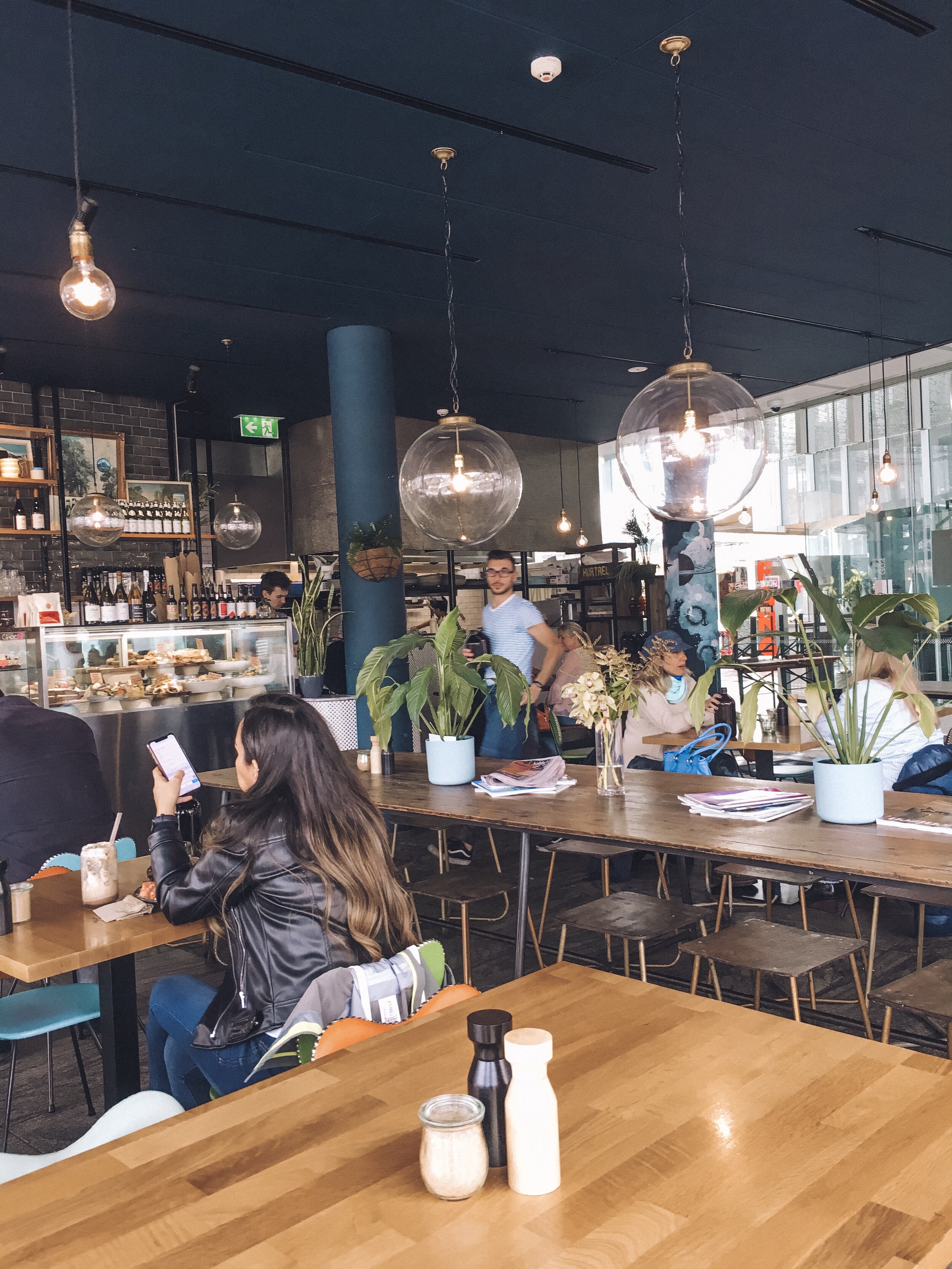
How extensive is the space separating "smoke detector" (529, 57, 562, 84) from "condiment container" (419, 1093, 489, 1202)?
12.2ft

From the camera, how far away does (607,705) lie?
3.45 meters

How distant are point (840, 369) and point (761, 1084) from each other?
8.52 metres

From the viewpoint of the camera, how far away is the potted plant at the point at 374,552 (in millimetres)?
6457

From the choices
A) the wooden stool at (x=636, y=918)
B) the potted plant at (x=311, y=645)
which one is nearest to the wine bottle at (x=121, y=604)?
the potted plant at (x=311, y=645)

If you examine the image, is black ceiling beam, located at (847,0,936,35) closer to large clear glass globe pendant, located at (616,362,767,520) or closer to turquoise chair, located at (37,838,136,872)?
large clear glass globe pendant, located at (616,362,767,520)

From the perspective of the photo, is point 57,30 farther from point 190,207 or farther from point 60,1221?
point 60,1221

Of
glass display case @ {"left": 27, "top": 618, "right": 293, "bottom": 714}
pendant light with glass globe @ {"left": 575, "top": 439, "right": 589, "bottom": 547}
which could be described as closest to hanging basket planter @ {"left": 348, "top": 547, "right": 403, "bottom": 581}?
glass display case @ {"left": 27, "top": 618, "right": 293, "bottom": 714}

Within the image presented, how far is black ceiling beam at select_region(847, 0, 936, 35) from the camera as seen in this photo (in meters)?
3.46

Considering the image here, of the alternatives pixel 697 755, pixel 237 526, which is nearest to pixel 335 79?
pixel 697 755

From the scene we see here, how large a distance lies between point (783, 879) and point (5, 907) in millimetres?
2237

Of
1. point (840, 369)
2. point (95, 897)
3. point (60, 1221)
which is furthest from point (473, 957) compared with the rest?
point (840, 369)

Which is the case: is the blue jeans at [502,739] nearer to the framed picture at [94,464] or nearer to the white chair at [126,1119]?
the white chair at [126,1119]

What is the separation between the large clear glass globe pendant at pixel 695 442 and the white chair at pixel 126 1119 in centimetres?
211

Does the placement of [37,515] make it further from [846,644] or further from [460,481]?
[846,644]
